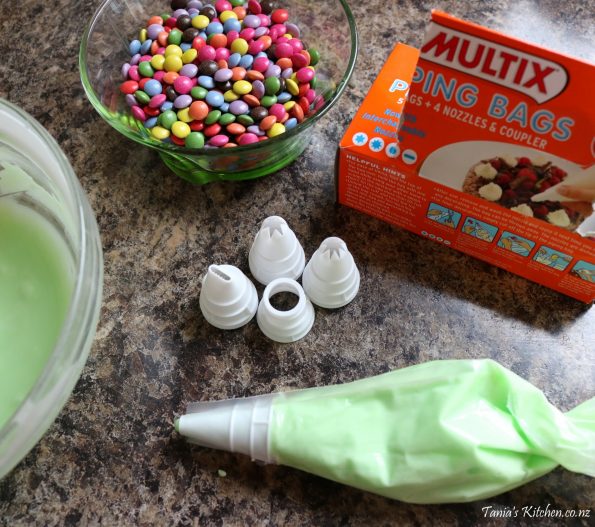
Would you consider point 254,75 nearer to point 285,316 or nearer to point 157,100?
point 157,100

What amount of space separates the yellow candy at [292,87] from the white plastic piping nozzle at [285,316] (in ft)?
0.99

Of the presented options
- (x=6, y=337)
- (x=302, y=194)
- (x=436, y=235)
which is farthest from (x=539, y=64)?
(x=6, y=337)

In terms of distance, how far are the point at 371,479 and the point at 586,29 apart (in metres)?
0.85

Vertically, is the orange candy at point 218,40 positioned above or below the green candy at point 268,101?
above

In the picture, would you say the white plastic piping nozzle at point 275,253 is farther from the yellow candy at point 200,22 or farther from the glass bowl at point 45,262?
the yellow candy at point 200,22

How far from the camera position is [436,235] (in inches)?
31.2

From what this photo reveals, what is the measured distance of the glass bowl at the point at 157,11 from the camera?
2.64 feet

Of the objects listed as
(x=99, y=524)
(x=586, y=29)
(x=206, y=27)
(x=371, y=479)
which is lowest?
(x=99, y=524)

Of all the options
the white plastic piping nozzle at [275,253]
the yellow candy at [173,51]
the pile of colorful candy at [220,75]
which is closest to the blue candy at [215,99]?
the pile of colorful candy at [220,75]

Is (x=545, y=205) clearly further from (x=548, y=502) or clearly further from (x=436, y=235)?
(x=548, y=502)

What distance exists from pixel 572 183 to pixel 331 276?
0.97 ft

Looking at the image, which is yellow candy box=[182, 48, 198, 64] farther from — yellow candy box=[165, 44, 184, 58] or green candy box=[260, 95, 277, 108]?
green candy box=[260, 95, 277, 108]

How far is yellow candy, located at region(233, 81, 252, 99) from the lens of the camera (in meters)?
0.82

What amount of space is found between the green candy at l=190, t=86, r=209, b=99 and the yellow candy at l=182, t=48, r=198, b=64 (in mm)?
66
